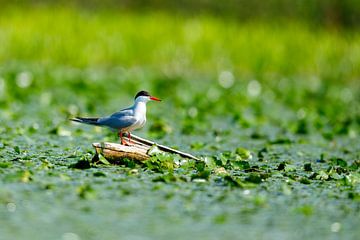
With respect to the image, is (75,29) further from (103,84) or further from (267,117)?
(267,117)

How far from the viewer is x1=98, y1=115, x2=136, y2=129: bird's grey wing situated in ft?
27.4

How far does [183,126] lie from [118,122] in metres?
3.47

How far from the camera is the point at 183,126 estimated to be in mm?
11797

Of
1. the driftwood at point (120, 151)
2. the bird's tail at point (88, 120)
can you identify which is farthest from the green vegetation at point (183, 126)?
the bird's tail at point (88, 120)

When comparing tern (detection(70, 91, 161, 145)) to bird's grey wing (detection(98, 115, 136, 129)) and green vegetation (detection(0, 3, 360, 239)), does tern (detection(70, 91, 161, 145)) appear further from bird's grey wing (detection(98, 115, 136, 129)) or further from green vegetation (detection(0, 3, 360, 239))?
green vegetation (detection(0, 3, 360, 239))

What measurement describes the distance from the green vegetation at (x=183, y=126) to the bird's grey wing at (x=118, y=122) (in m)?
0.40

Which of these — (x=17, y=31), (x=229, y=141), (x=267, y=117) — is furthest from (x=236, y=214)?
(x=17, y=31)

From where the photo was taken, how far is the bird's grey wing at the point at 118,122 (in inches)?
329

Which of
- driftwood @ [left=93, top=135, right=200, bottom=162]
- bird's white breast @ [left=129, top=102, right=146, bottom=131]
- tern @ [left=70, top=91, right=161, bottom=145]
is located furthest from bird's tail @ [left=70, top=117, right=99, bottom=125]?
driftwood @ [left=93, top=135, right=200, bottom=162]

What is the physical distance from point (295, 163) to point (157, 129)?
270cm

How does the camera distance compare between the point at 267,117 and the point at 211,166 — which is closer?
the point at 211,166

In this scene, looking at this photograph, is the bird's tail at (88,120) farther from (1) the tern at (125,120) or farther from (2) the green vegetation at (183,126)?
(2) the green vegetation at (183,126)

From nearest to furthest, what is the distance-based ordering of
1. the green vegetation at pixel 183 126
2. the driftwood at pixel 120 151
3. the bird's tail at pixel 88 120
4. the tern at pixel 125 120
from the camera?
the green vegetation at pixel 183 126 < the driftwood at pixel 120 151 < the tern at pixel 125 120 < the bird's tail at pixel 88 120

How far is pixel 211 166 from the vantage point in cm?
805
